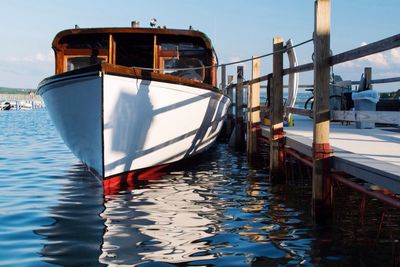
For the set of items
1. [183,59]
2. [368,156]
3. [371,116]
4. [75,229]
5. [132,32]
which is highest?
[132,32]

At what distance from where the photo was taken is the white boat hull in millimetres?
7102

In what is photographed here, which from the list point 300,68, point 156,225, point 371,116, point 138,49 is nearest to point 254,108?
point 138,49

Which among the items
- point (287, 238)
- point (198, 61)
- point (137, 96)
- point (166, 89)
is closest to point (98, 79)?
point (137, 96)

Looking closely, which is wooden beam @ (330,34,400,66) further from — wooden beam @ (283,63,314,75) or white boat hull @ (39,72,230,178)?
white boat hull @ (39,72,230,178)

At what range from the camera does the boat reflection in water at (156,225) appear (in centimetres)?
459

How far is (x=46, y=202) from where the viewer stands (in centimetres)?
719

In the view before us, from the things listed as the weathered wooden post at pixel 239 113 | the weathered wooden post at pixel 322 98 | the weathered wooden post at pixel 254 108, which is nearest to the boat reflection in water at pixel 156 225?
the weathered wooden post at pixel 322 98

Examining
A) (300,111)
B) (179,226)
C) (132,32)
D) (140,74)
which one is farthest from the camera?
(132,32)

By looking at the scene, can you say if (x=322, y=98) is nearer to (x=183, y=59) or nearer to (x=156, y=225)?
(x=156, y=225)

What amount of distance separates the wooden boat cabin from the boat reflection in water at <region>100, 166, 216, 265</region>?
298cm

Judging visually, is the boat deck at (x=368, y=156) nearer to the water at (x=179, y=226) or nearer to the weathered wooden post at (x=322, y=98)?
the weathered wooden post at (x=322, y=98)

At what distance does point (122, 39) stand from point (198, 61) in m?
1.77

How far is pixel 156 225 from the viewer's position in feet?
18.7

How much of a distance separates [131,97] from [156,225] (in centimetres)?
246
